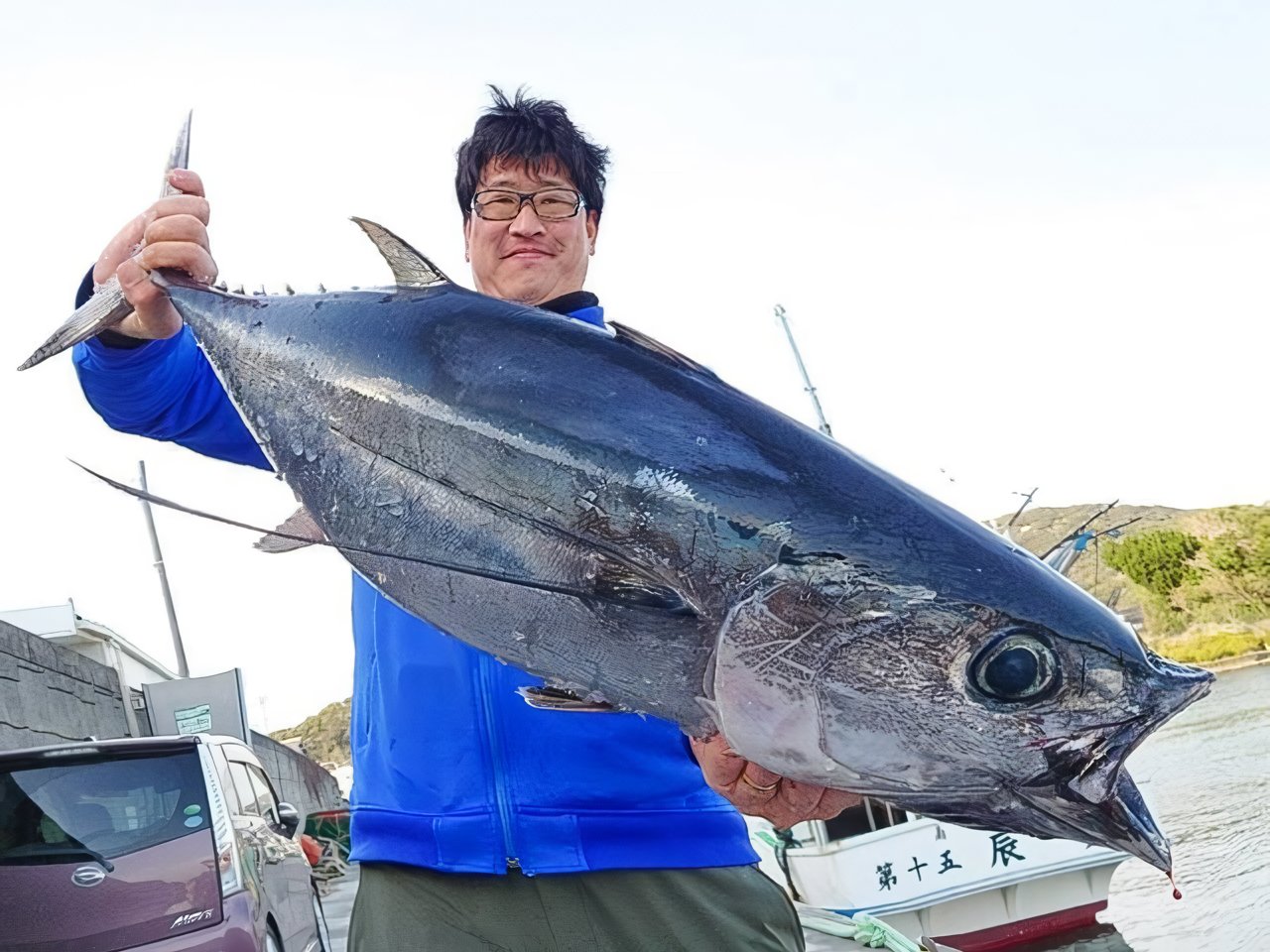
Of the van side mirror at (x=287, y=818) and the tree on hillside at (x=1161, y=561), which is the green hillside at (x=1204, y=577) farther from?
the van side mirror at (x=287, y=818)

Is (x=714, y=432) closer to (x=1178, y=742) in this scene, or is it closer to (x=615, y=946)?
(x=615, y=946)

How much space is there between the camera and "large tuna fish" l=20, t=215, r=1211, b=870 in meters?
1.34

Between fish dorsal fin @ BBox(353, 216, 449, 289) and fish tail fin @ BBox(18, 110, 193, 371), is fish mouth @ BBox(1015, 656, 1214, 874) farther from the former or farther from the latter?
fish tail fin @ BBox(18, 110, 193, 371)

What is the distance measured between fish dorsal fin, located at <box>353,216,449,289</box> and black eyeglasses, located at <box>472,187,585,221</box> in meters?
0.64

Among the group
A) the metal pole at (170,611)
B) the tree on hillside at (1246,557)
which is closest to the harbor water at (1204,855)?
the metal pole at (170,611)

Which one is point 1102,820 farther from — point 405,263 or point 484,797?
point 405,263

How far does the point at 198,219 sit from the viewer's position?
2141 mm

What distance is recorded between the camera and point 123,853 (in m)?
5.38

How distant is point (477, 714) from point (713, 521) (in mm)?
868

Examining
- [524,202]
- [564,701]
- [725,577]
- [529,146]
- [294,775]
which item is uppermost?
[529,146]

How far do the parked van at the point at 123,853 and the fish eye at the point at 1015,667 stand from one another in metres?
5.17

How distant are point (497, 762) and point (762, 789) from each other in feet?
2.10

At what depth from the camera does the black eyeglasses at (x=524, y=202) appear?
2.52 meters

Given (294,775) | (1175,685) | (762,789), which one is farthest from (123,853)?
(294,775)
